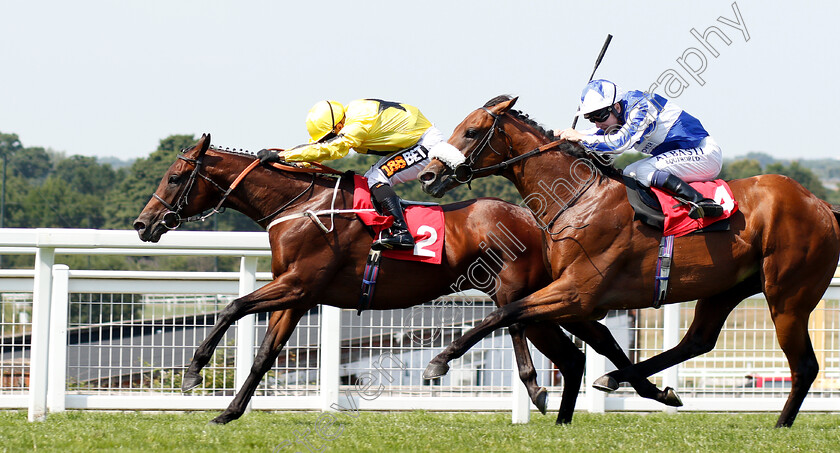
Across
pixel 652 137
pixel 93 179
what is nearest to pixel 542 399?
pixel 652 137

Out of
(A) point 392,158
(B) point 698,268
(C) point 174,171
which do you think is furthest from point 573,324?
(C) point 174,171

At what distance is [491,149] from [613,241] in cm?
89

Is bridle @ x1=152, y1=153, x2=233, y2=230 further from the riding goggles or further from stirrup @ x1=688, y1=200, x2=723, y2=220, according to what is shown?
stirrup @ x1=688, y1=200, x2=723, y2=220

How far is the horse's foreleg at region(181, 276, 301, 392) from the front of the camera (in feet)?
20.4

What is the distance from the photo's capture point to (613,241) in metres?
5.93

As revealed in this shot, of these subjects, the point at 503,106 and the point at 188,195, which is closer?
the point at 503,106

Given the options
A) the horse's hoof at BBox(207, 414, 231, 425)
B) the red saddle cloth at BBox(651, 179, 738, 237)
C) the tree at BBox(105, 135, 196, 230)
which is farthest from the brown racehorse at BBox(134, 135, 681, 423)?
the tree at BBox(105, 135, 196, 230)

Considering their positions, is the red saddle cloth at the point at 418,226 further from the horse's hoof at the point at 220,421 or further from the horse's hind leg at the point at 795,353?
the horse's hind leg at the point at 795,353

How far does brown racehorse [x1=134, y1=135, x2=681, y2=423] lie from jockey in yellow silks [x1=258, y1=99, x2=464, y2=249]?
191 millimetres

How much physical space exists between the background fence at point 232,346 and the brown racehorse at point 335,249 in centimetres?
40

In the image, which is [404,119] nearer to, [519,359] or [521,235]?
[521,235]

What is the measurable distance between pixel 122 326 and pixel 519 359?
285cm

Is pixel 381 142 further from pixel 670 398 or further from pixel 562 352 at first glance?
pixel 670 398

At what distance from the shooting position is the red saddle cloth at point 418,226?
648 cm
